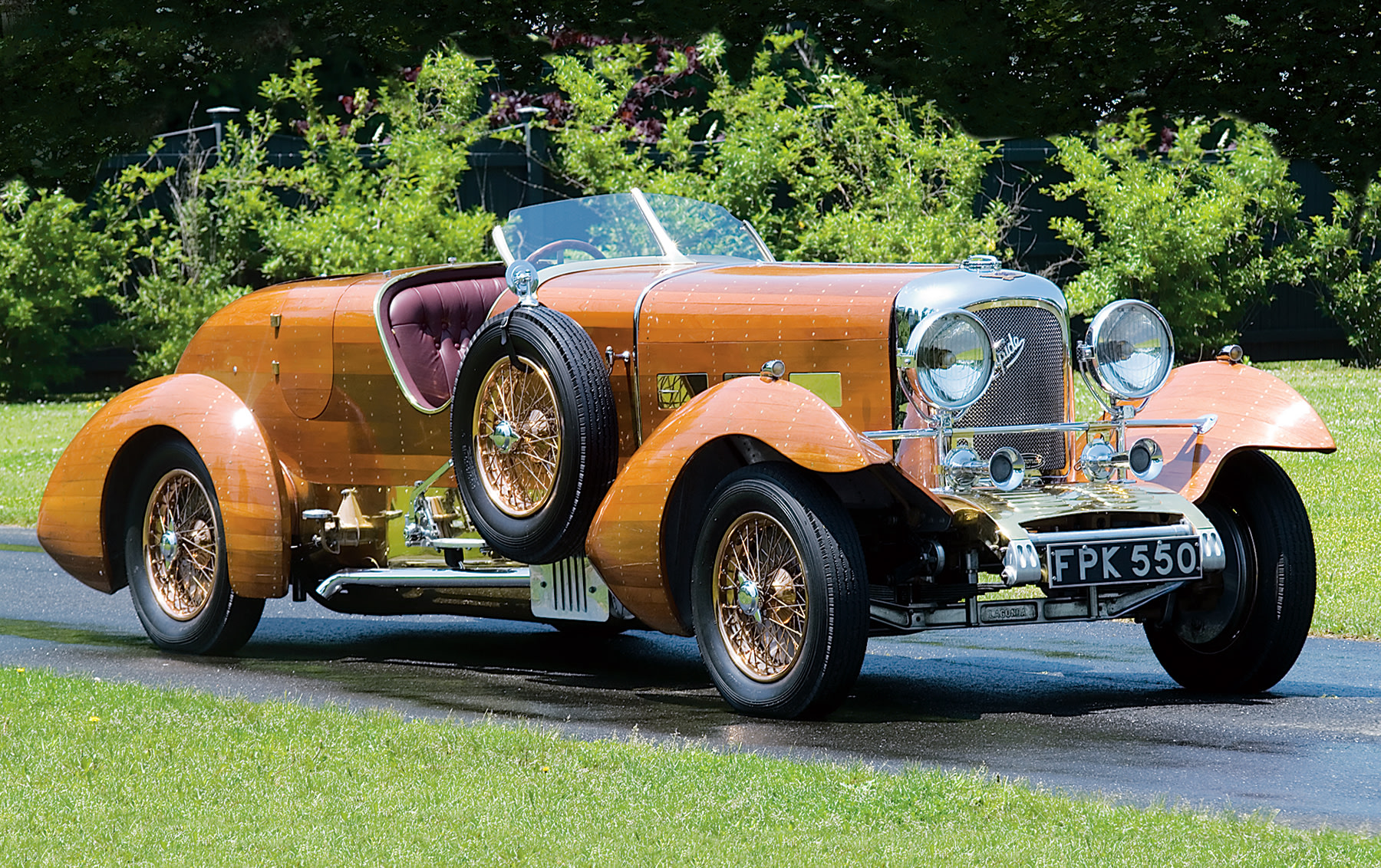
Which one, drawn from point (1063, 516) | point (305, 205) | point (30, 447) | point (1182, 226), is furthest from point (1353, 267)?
point (1063, 516)

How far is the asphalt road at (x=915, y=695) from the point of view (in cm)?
589

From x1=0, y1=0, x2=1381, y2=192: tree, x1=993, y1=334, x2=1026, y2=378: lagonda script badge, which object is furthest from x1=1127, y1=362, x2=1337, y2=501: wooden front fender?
x1=0, y1=0, x2=1381, y2=192: tree

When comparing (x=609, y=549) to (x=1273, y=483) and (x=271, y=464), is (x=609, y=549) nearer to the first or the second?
(x=271, y=464)

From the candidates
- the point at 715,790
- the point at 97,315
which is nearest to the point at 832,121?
the point at 97,315

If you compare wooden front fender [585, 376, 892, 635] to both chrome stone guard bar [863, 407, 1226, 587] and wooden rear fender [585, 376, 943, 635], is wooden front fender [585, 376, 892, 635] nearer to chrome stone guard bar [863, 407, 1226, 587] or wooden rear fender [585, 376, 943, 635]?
wooden rear fender [585, 376, 943, 635]

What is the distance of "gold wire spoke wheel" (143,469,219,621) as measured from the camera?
8812mm

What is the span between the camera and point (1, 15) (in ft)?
21.5

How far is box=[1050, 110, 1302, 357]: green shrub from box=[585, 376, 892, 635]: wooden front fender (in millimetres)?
14095

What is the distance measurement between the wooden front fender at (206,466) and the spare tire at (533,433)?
1096 millimetres

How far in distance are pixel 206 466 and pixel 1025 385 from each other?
12.4 ft

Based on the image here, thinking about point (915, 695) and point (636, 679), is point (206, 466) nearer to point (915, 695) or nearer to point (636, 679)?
point (636, 679)

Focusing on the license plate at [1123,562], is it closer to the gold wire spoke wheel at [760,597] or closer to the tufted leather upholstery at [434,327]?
the gold wire spoke wheel at [760,597]

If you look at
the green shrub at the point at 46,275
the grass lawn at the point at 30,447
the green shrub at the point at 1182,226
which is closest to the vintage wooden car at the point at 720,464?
the grass lawn at the point at 30,447

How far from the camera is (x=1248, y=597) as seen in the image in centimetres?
727
